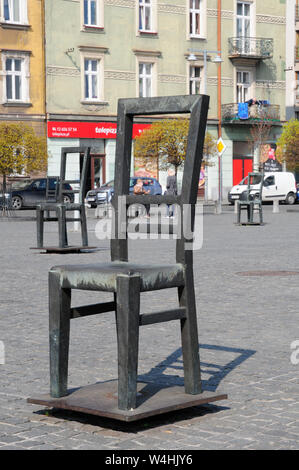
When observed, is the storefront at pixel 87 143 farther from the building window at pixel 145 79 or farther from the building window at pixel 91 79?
the building window at pixel 145 79

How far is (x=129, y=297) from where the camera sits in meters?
4.30

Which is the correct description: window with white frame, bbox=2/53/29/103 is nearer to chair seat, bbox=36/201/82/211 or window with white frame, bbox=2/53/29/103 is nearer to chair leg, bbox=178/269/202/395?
chair seat, bbox=36/201/82/211

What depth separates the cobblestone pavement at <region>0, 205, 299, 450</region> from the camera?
427 centimetres

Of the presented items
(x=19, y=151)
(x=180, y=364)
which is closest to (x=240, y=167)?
(x=19, y=151)

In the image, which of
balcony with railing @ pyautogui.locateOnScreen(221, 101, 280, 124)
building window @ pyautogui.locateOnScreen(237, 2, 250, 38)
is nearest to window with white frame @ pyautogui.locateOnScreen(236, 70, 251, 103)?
balcony with railing @ pyautogui.locateOnScreen(221, 101, 280, 124)

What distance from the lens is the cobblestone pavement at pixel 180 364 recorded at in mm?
4273

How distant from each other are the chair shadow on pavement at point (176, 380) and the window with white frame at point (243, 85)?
1801 inches

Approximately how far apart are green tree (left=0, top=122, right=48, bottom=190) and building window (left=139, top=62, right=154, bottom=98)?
15107 mm

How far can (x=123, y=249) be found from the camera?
4.96 m

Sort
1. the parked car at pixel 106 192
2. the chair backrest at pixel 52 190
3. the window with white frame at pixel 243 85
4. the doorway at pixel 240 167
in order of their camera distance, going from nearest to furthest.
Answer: the chair backrest at pixel 52 190 < the parked car at pixel 106 192 < the doorway at pixel 240 167 < the window with white frame at pixel 243 85

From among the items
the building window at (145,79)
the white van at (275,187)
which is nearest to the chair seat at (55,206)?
the white van at (275,187)

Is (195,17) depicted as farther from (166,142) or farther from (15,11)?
(166,142)
